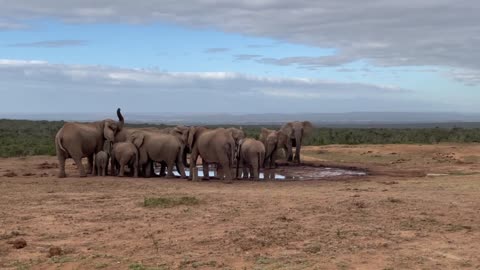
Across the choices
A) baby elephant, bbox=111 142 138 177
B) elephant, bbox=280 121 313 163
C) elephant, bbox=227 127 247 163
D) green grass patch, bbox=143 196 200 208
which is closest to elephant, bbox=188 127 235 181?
elephant, bbox=227 127 247 163

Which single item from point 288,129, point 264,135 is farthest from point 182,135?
point 288,129

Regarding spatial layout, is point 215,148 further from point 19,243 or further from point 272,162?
point 19,243

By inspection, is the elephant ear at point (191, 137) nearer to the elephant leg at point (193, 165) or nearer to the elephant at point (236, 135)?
the elephant leg at point (193, 165)

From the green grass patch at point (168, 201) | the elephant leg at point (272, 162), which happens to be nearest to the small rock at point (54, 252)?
the green grass patch at point (168, 201)

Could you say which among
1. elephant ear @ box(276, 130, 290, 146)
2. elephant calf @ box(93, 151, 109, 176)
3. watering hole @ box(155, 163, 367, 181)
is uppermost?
elephant ear @ box(276, 130, 290, 146)

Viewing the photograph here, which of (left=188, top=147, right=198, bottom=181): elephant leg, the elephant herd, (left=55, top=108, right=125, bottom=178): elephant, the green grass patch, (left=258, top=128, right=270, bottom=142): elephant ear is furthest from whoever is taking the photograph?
(left=258, top=128, right=270, bottom=142): elephant ear

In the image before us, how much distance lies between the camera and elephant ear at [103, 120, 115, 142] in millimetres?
20656

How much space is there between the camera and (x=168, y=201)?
1319 cm

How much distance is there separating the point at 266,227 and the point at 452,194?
19.6 feet

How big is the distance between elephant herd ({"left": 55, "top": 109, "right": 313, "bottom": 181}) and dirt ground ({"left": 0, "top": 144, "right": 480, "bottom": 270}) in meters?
1.53

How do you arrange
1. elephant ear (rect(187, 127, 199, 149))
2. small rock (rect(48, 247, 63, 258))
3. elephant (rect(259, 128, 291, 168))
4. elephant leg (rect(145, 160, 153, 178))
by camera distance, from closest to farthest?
small rock (rect(48, 247, 63, 258)), elephant ear (rect(187, 127, 199, 149)), elephant leg (rect(145, 160, 153, 178)), elephant (rect(259, 128, 291, 168))

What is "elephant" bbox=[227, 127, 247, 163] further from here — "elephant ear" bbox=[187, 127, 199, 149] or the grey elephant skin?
the grey elephant skin

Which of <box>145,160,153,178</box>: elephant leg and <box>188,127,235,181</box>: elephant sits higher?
<box>188,127,235,181</box>: elephant

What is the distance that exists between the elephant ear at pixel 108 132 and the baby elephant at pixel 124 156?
45 centimetres
